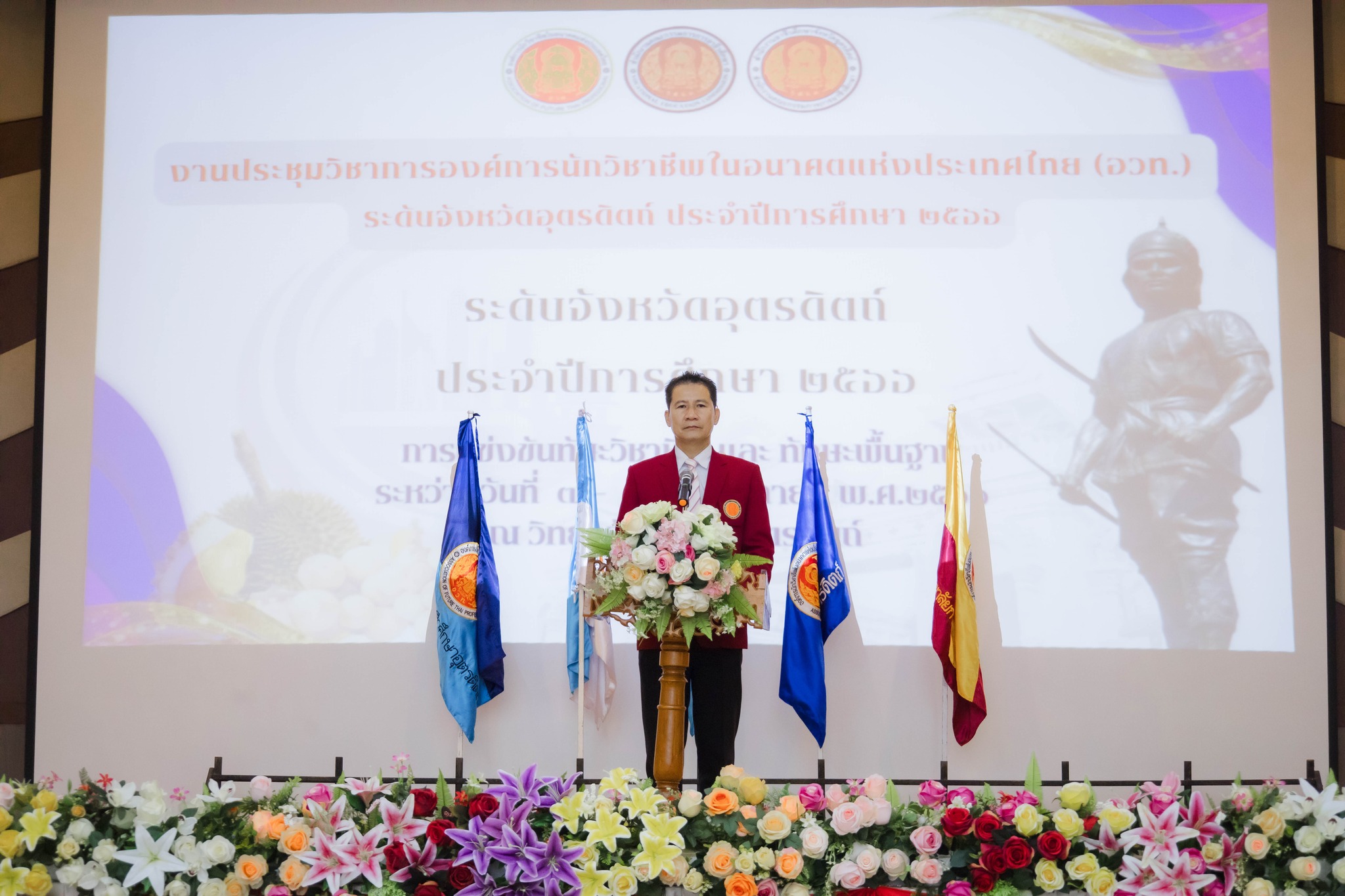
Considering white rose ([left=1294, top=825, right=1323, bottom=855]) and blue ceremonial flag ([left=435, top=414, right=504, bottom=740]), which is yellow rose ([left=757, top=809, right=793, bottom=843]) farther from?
blue ceremonial flag ([left=435, top=414, right=504, bottom=740])

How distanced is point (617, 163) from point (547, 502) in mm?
1310

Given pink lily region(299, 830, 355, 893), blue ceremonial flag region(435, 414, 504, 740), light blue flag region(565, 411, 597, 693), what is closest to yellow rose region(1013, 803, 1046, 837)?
pink lily region(299, 830, 355, 893)

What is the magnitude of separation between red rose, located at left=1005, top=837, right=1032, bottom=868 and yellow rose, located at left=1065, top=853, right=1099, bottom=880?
0.09 meters

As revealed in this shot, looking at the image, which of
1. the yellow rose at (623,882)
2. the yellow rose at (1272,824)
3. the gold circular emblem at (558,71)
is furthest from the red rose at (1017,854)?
the gold circular emblem at (558,71)

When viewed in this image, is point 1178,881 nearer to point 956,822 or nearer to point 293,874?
point 956,822

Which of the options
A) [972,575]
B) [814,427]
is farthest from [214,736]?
[972,575]

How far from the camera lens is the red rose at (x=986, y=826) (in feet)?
7.27

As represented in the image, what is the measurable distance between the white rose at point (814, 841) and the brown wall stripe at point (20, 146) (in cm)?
402

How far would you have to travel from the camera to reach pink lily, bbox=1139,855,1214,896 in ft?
7.14

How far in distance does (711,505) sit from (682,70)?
1.92 meters

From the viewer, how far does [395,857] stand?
7.27 feet

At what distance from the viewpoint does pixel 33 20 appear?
15.1ft

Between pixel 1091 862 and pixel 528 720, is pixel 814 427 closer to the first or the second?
pixel 528 720

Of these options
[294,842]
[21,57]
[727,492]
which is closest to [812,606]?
[727,492]
